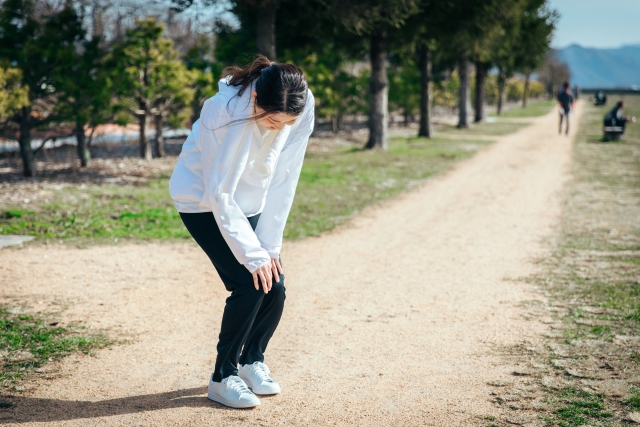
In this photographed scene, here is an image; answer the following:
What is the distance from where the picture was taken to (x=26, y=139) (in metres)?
11.1

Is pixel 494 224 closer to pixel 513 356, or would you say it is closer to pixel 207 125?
pixel 513 356

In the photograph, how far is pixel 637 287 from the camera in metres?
5.77

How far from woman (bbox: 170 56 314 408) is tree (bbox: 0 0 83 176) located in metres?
8.75

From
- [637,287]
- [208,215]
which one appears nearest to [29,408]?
[208,215]

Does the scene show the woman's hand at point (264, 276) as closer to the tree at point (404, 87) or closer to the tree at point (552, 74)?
the tree at point (404, 87)

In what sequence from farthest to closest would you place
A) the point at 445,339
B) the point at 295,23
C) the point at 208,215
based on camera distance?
the point at 295,23, the point at 445,339, the point at 208,215

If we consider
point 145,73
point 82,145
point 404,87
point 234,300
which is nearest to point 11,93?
point 82,145

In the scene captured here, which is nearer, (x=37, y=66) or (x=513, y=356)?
(x=513, y=356)

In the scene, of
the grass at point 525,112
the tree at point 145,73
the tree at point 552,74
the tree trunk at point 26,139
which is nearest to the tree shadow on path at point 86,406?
the tree trunk at point 26,139

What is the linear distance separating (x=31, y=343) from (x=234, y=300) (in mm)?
1987

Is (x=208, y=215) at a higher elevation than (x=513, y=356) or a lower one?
higher

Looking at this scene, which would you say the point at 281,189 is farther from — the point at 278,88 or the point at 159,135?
the point at 159,135

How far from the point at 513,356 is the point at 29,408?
3134mm

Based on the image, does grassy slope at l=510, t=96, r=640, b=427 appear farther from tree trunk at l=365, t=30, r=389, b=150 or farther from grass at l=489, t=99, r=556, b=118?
grass at l=489, t=99, r=556, b=118
